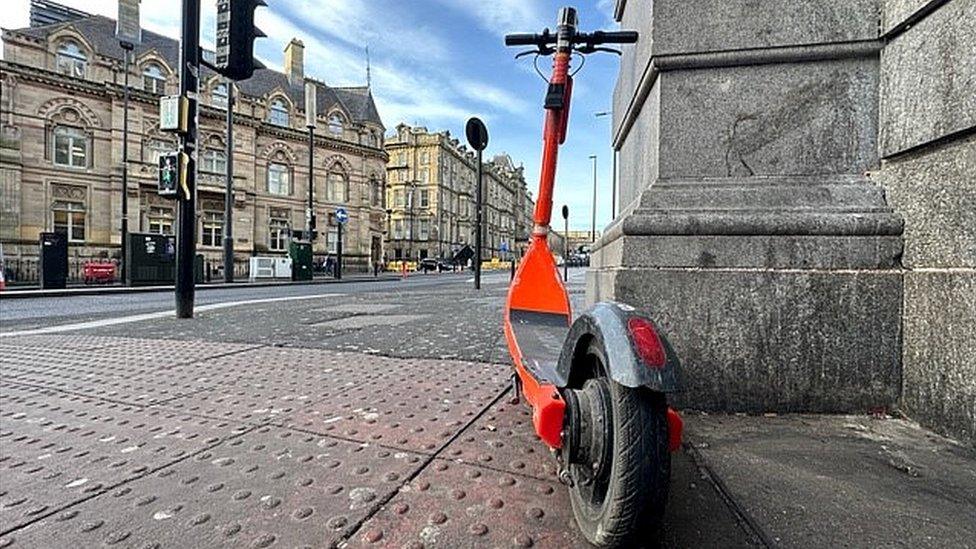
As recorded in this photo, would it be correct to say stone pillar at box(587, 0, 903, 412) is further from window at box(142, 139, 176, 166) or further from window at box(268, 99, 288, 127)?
window at box(268, 99, 288, 127)

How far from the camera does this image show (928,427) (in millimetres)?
2336

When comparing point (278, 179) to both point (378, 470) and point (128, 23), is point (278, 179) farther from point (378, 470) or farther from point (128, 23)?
point (378, 470)

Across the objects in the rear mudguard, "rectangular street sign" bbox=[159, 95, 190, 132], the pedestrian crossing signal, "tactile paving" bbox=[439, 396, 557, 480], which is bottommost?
"tactile paving" bbox=[439, 396, 557, 480]

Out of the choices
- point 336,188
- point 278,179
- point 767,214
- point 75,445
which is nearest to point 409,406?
point 75,445

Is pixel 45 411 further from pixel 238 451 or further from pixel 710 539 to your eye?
pixel 710 539

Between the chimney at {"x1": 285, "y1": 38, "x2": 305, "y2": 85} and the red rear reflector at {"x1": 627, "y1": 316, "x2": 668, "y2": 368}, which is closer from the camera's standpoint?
the red rear reflector at {"x1": 627, "y1": 316, "x2": 668, "y2": 368}

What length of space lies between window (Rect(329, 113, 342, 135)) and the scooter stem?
5070cm

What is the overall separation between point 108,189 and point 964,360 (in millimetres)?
43747

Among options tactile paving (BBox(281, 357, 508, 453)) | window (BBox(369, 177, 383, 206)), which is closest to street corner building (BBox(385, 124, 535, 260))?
window (BBox(369, 177, 383, 206))

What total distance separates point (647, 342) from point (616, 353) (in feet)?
0.32

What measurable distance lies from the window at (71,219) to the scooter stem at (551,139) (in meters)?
41.3

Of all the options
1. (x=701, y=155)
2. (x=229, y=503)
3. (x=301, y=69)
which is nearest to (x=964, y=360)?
(x=701, y=155)

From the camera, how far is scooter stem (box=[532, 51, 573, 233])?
109 inches

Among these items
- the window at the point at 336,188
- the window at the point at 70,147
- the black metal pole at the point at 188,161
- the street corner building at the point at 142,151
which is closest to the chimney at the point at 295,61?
the street corner building at the point at 142,151
